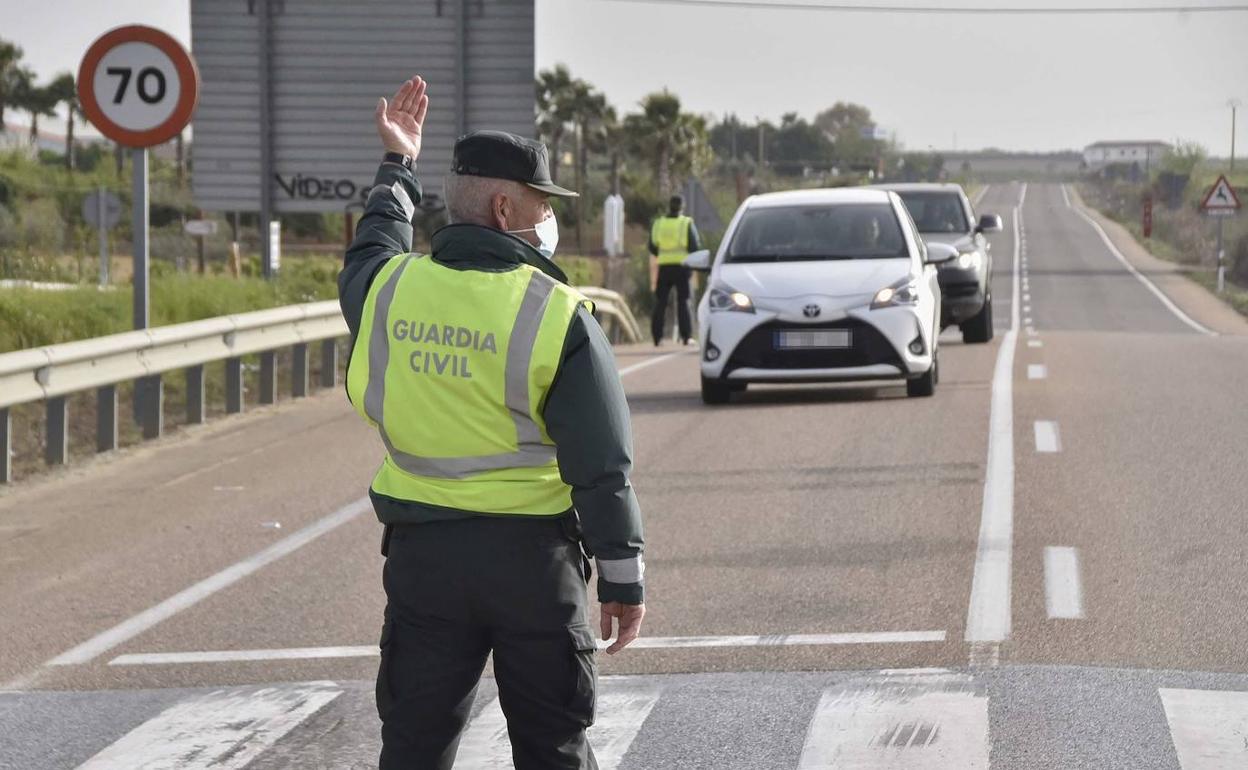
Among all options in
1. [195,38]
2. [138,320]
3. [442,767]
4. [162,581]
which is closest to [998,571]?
[162,581]

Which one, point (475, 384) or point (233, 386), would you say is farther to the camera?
point (233, 386)

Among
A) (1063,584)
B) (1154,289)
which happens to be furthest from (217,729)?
(1154,289)

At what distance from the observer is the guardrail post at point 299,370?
16.5 metres

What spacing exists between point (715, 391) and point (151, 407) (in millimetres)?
4259

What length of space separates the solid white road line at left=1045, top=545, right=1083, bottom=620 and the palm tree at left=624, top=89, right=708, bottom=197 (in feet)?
259

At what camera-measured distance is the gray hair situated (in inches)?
165

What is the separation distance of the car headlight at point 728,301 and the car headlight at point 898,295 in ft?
3.07

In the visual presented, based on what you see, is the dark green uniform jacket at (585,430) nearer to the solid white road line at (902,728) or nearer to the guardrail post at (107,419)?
the solid white road line at (902,728)

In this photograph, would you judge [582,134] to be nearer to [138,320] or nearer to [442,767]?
[138,320]

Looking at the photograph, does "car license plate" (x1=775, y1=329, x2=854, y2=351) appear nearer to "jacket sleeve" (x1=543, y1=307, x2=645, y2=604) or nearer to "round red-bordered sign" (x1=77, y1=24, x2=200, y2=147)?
"round red-bordered sign" (x1=77, y1=24, x2=200, y2=147)

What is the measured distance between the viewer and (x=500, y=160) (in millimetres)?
4184

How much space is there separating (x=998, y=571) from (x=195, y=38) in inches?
746

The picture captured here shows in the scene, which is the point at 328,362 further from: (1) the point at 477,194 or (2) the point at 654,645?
(1) the point at 477,194

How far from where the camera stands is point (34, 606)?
8.34 metres
